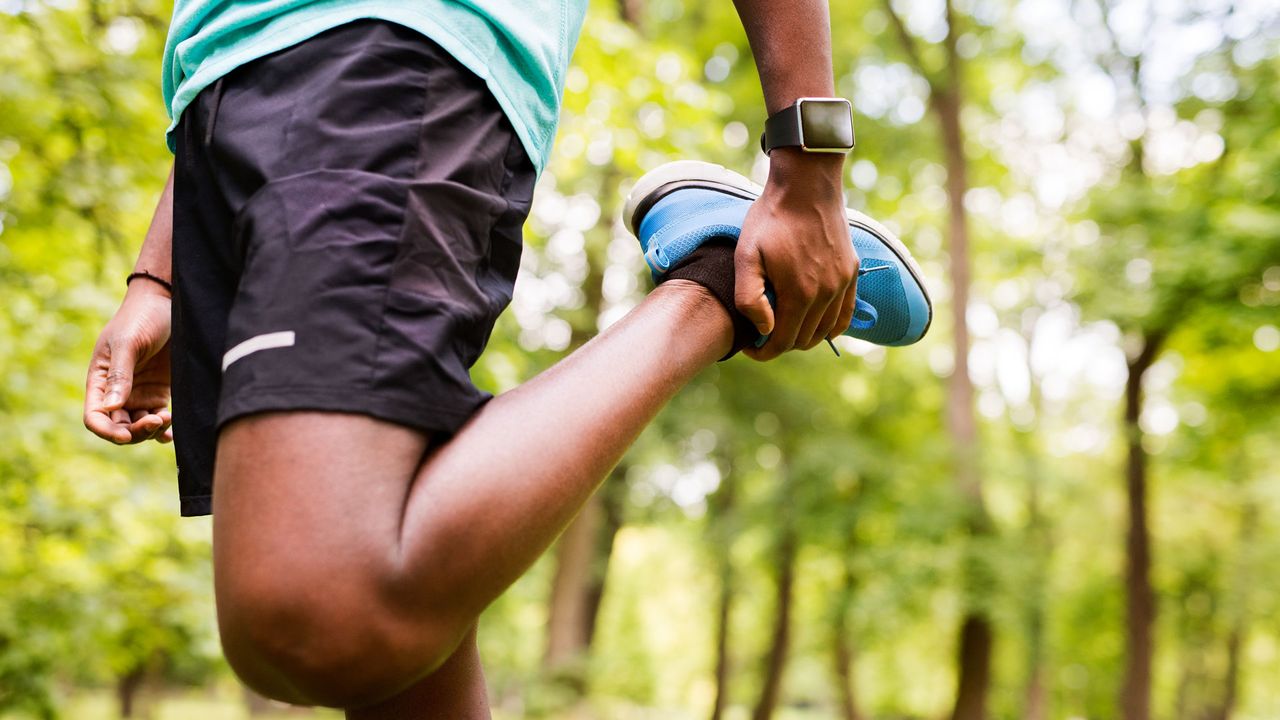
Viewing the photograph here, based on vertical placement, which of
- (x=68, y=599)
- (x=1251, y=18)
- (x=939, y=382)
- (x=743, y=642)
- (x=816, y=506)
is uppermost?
(x=1251, y=18)

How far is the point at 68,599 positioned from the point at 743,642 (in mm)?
23777

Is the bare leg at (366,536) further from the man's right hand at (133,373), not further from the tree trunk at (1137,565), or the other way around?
the tree trunk at (1137,565)

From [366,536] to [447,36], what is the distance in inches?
19.4

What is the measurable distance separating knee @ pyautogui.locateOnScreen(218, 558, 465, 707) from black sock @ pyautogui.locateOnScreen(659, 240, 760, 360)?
0.51 m

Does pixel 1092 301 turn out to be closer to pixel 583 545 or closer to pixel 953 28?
pixel 953 28

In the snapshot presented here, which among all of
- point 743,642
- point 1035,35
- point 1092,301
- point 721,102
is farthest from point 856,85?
point 743,642

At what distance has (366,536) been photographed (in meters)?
0.80

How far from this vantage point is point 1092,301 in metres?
11.0

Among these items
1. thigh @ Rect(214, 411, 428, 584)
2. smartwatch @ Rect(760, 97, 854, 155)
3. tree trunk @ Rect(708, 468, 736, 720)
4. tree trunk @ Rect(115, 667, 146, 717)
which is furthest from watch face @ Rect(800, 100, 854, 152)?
tree trunk @ Rect(115, 667, 146, 717)

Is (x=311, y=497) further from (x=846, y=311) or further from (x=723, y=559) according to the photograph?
(x=723, y=559)

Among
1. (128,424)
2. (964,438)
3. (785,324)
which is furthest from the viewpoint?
(964,438)

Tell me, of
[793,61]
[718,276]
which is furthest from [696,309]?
[793,61]

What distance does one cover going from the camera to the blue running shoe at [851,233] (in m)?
1.31

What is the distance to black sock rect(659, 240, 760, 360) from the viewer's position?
3.73 feet
